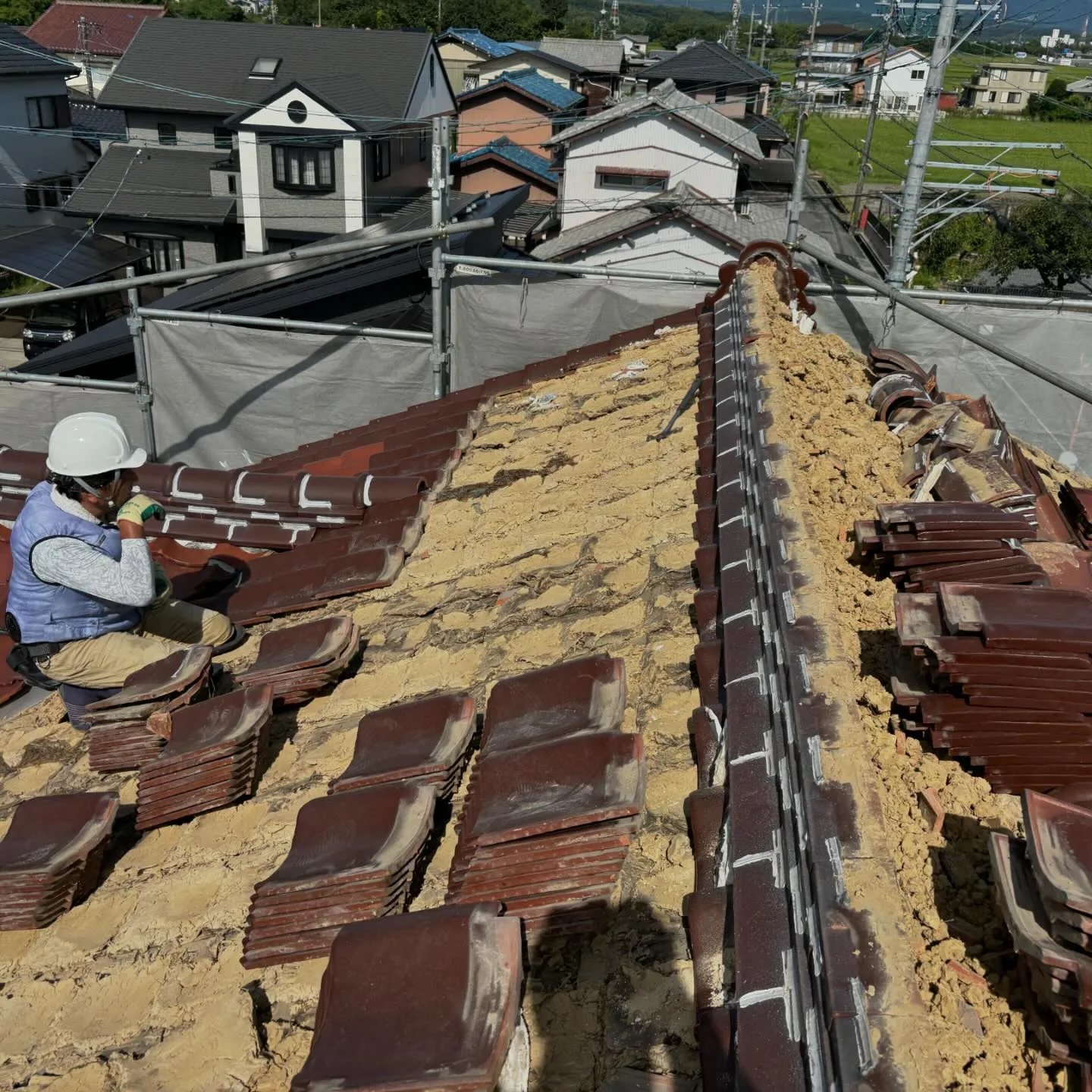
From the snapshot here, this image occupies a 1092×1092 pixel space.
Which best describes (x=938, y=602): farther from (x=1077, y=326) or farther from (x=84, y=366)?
(x=84, y=366)

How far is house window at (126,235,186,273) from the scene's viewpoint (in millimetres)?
32906

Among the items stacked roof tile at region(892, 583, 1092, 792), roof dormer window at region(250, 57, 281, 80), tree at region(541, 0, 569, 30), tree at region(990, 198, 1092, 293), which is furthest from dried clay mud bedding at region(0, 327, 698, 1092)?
tree at region(541, 0, 569, 30)

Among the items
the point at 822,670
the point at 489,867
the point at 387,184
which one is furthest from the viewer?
the point at 387,184

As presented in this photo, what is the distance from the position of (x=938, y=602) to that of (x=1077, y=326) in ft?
28.8

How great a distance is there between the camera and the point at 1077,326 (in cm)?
1045

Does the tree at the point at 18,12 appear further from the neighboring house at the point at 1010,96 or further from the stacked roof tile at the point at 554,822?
the stacked roof tile at the point at 554,822

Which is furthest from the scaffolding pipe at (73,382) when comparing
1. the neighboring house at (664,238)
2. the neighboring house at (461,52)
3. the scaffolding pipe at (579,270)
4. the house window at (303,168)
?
the neighboring house at (461,52)

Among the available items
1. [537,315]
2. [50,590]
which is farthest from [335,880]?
[537,315]

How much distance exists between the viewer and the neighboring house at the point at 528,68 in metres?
58.1

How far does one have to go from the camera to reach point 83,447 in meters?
4.73

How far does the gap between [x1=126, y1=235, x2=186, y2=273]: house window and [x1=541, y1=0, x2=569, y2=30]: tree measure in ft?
271

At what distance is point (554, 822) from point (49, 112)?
143 feet

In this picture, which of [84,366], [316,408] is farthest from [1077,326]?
[84,366]

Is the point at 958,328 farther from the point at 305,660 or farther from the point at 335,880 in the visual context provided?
the point at 335,880
